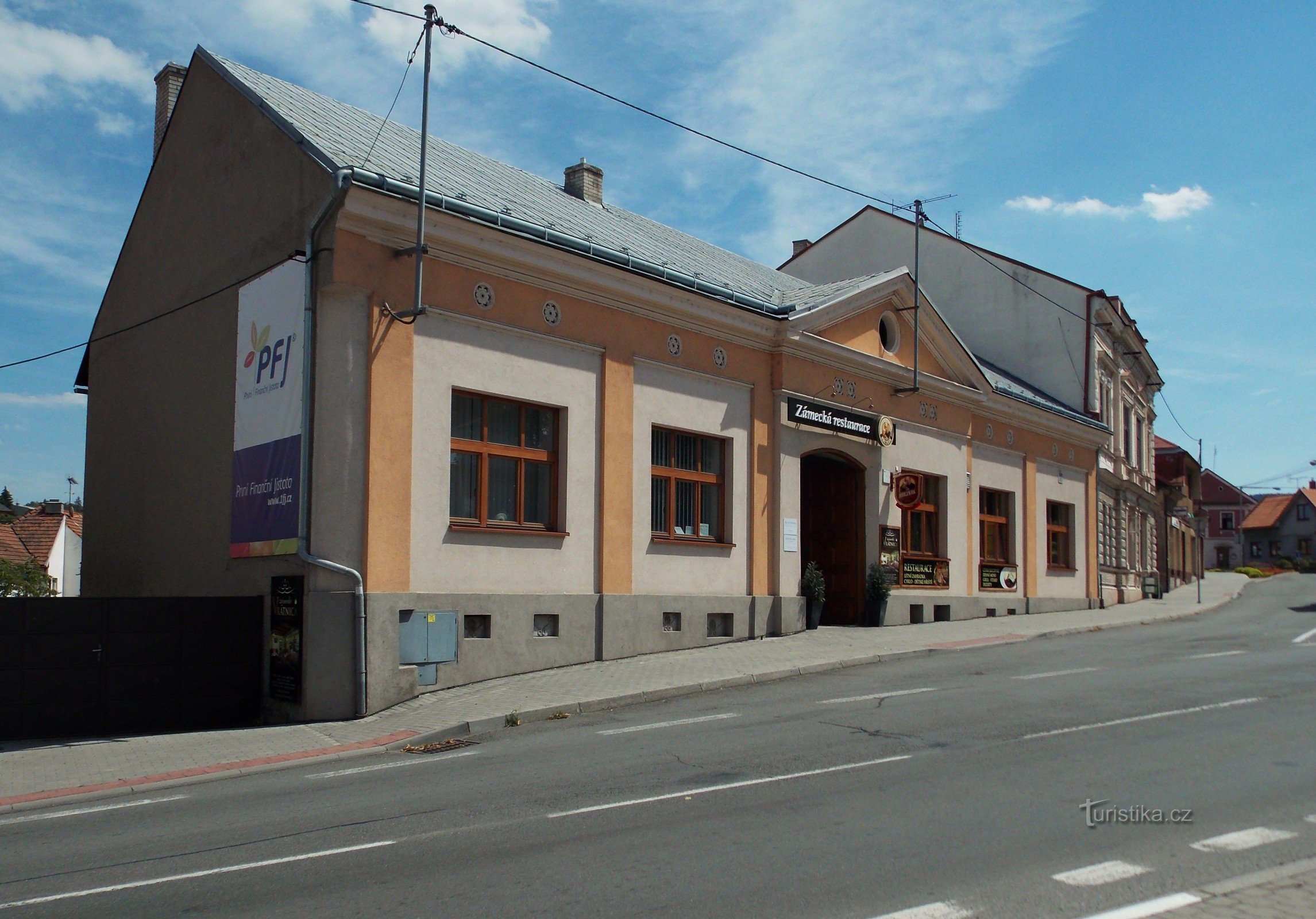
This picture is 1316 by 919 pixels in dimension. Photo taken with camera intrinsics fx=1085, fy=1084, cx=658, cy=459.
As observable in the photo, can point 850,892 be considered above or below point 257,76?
below

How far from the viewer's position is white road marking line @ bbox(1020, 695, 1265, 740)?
10.2m

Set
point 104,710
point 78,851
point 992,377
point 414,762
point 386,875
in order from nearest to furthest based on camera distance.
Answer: point 386,875 → point 78,851 → point 414,762 → point 104,710 → point 992,377

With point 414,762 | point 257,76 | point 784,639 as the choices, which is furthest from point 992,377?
point 414,762

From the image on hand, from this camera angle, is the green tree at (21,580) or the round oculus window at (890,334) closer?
the round oculus window at (890,334)

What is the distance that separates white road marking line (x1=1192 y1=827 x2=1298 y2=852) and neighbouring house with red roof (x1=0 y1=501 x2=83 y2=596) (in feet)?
129

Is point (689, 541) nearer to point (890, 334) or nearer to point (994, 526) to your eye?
point (890, 334)

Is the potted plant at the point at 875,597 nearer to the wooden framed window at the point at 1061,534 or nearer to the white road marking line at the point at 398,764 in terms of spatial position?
the wooden framed window at the point at 1061,534

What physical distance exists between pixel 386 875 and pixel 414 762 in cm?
431

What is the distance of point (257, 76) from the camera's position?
18391 mm

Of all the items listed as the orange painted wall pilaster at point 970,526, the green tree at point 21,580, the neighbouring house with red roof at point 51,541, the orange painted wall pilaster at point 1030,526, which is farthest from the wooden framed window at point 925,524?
the neighbouring house with red roof at point 51,541

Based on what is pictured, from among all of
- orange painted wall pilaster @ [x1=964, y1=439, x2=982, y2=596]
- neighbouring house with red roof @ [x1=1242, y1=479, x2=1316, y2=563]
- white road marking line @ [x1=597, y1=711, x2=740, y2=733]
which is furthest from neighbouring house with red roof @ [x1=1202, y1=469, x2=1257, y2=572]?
white road marking line @ [x1=597, y1=711, x2=740, y2=733]

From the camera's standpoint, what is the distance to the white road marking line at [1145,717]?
10.2m

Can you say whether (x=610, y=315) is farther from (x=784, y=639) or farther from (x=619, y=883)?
(x=619, y=883)

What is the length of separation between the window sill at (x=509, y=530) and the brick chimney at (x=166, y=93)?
11378 mm
